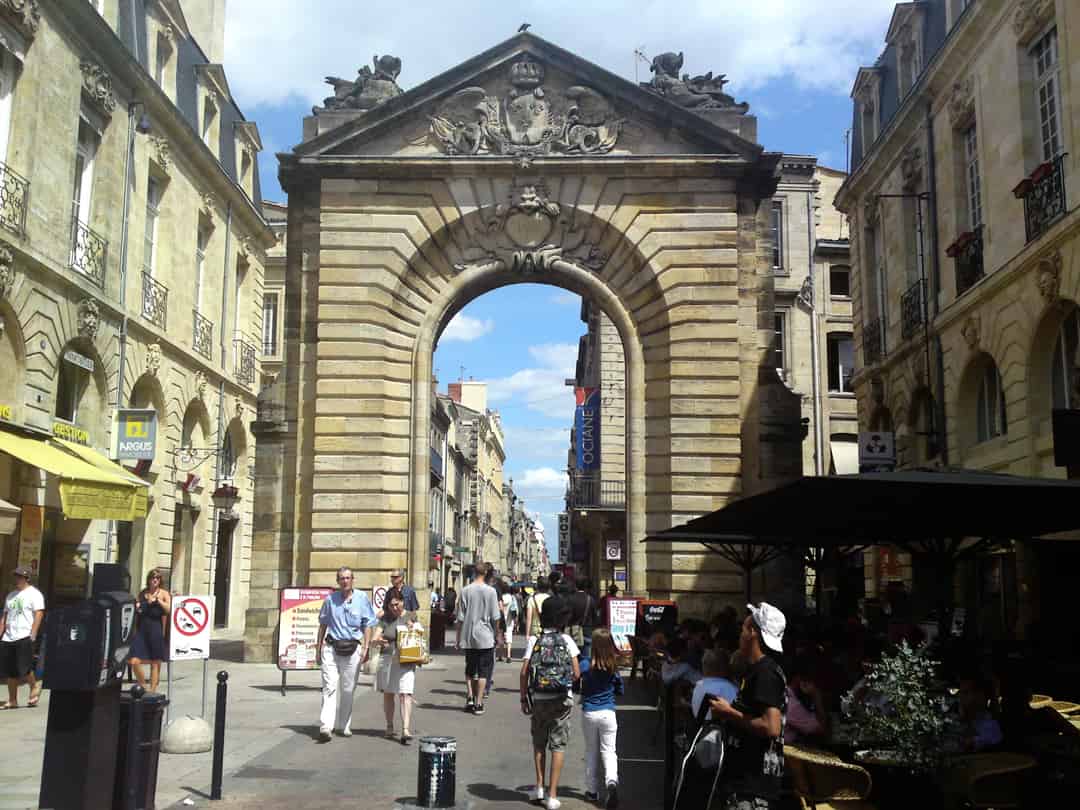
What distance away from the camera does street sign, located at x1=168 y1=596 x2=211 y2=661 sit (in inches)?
400

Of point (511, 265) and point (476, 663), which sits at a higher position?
point (511, 265)

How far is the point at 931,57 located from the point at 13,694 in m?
18.5

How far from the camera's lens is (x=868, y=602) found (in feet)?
64.7

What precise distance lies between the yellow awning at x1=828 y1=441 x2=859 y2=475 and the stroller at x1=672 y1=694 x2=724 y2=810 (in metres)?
23.5

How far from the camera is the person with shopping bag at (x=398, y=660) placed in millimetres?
10953

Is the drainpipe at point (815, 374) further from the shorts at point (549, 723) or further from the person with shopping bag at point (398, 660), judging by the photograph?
the shorts at point (549, 723)

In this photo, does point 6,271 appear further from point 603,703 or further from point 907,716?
point 907,716

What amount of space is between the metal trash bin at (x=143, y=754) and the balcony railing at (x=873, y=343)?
2022cm

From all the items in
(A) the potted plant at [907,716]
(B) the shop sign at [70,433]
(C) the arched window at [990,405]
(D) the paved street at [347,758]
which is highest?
(C) the arched window at [990,405]

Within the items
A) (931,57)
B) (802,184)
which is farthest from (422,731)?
(802,184)

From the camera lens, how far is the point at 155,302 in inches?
893

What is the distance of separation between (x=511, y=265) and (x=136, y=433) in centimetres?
734

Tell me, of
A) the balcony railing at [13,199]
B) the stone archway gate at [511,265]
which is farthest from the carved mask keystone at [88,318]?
the stone archway gate at [511,265]

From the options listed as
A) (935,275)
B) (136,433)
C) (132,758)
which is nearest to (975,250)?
(935,275)
